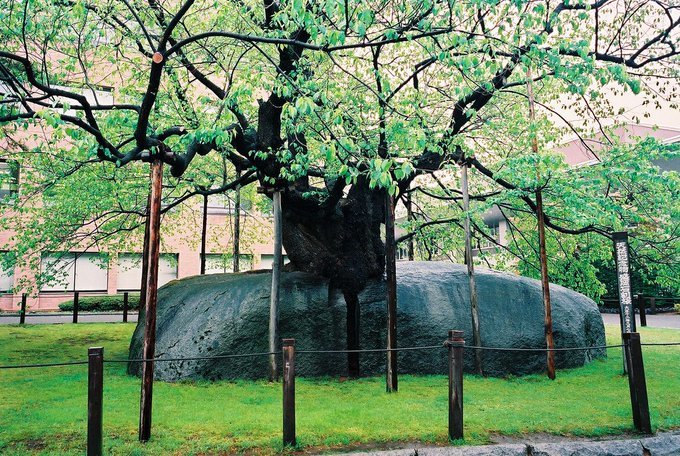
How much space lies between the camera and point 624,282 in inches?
340

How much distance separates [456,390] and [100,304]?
22809mm

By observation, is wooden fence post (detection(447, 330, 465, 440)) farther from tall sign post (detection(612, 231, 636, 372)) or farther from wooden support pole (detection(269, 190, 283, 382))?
tall sign post (detection(612, 231, 636, 372))

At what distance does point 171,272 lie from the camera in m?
28.2

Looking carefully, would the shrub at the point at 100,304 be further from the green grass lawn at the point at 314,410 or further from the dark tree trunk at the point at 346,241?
the dark tree trunk at the point at 346,241

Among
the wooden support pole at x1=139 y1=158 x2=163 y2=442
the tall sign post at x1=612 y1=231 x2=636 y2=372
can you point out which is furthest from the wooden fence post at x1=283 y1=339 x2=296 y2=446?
the tall sign post at x1=612 y1=231 x2=636 y2=372

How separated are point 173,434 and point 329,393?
8.88ft

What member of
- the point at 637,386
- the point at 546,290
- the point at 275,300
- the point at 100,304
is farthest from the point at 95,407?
the point at 100,304

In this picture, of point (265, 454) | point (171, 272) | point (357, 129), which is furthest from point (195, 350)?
point (171, 272)

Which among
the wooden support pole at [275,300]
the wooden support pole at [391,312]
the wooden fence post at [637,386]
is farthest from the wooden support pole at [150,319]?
the wooden fence post at [637,386]

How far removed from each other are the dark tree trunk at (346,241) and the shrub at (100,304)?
16.9 meters

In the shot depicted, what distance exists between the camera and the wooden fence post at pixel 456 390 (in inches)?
206

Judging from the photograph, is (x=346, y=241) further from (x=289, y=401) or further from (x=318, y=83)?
(x=289, y=401)

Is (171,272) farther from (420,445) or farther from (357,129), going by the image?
(420,445)

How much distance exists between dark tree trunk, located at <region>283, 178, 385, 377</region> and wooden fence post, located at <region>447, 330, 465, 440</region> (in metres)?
3.75
